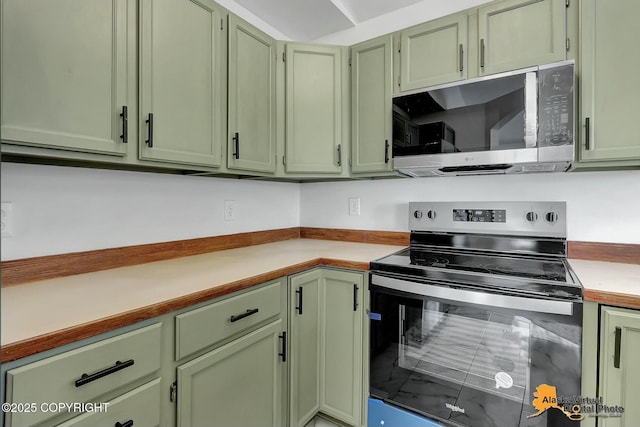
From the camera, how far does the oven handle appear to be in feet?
3.82

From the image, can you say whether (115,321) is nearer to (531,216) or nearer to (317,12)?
(531,216)

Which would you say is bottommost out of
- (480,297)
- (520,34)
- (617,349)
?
(617,349)

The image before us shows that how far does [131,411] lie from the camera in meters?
0.93

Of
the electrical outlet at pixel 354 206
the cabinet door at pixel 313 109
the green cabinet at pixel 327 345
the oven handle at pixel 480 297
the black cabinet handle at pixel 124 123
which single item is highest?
the cabinet door at pixel 313 109

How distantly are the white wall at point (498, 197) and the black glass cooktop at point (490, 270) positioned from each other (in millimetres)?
280

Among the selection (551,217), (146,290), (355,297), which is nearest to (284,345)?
(355,297)

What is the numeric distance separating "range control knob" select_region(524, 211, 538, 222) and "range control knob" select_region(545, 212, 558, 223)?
0.16 ft

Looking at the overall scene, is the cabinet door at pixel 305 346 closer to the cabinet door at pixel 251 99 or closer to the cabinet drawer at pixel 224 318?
the cabinet drawer at pixel 224 318

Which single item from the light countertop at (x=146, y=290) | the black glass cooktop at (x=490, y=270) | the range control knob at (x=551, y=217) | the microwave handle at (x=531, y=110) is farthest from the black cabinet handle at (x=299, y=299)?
the range control knob at (x=551, y=217)

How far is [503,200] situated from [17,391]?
83.0 inches

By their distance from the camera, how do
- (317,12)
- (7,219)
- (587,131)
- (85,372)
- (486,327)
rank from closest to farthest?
(85,372)
(7,219)
(486,327)
(587,131)
(317,12)

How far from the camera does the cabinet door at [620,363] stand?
108cm

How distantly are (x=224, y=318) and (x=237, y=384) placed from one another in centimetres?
29

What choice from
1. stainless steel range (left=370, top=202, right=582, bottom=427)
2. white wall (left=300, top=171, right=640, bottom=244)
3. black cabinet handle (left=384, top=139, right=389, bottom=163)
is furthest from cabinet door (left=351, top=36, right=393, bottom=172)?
stainless steel range (left=370, top=202, right=582, bottom=427)
